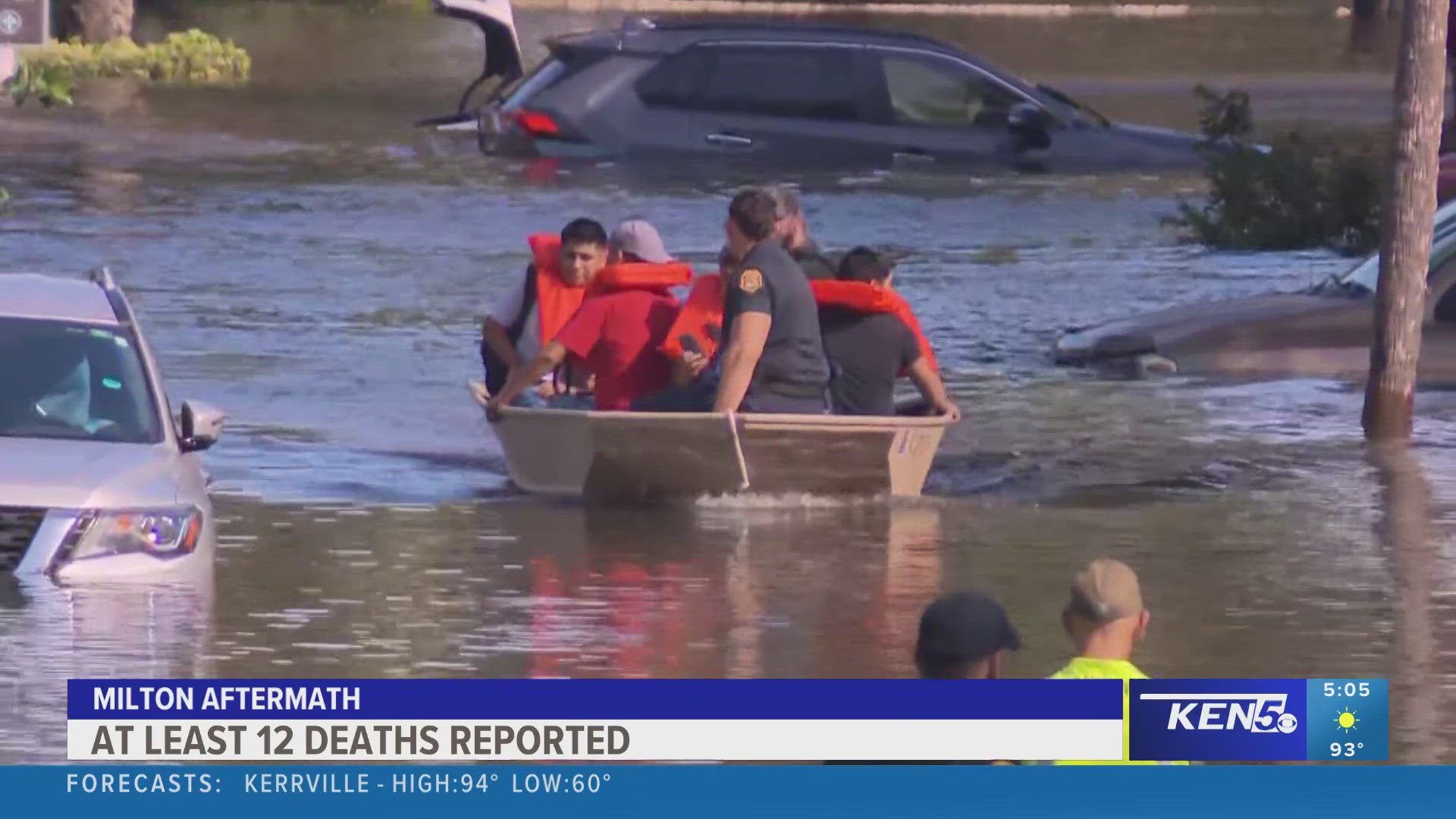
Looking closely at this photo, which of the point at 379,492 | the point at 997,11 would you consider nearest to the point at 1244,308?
the point at 379,492

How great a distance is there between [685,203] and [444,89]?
1638cm

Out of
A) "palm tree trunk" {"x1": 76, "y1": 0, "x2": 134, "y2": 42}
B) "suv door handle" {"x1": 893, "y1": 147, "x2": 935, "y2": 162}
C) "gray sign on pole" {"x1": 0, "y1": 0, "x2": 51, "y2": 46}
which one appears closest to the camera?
"gray sign on pole" {"x1": 0, "y1": 0, "x2": 51, "y2": 46}

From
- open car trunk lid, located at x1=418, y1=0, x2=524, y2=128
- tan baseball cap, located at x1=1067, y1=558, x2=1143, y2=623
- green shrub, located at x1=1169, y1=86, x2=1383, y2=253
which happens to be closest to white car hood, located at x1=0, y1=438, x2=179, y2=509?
tan baseball cap, located at x1=1067, y1=558, x2=1143, y2=623

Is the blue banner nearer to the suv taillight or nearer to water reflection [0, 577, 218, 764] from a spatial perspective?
water reflection [0, 577, 218, 764]

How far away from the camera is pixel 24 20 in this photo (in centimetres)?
1683

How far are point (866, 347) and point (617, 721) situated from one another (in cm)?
625

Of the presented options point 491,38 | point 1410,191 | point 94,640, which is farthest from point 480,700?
point 491,38

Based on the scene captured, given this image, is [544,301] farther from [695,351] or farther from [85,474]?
[85,474]

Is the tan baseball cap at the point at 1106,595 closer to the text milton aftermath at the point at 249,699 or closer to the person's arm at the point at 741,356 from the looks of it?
the text milton aftermath at the point at 249,699

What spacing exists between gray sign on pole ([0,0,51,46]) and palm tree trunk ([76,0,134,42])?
28990 millimetres

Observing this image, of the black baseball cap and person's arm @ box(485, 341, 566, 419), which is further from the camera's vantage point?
person's arm @ box(485, 341, 566, 419)

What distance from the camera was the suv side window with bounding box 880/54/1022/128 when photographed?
2880 cm

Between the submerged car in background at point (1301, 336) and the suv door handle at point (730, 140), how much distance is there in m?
10.5

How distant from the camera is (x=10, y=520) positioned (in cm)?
1093
